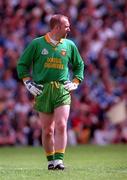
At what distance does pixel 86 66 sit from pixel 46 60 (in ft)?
29.1

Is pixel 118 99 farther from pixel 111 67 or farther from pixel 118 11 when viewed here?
pixel 118 11

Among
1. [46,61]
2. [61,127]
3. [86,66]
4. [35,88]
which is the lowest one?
[61,127]

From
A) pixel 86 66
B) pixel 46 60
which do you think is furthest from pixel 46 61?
pixel 86 66

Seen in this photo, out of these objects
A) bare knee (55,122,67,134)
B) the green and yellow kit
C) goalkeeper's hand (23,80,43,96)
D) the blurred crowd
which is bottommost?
bare knee (55,122,67,134)

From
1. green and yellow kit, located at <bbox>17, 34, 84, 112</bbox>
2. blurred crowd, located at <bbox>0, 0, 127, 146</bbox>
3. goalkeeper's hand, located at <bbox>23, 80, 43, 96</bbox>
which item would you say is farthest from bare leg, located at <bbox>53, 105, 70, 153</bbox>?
blurred crowd, located at <bbox>0, 0, 127, 146</bbox>

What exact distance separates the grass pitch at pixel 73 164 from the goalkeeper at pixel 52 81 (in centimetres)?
40

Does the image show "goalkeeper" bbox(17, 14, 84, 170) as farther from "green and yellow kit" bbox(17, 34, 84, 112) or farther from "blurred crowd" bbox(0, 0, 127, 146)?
"blurred crowd" bbox(0, 0, 127, 146)

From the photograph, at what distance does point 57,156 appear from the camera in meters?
9.87

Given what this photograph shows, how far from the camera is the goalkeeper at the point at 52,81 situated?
9891 millimetres

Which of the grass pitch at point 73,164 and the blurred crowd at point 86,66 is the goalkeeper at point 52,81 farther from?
the blurred crowd at point 86,66

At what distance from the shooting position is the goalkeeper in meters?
9.89

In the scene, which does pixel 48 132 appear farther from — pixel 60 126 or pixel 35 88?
pixel 35 88

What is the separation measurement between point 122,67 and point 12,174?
1024 centimetres

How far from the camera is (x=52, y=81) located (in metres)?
9.96
